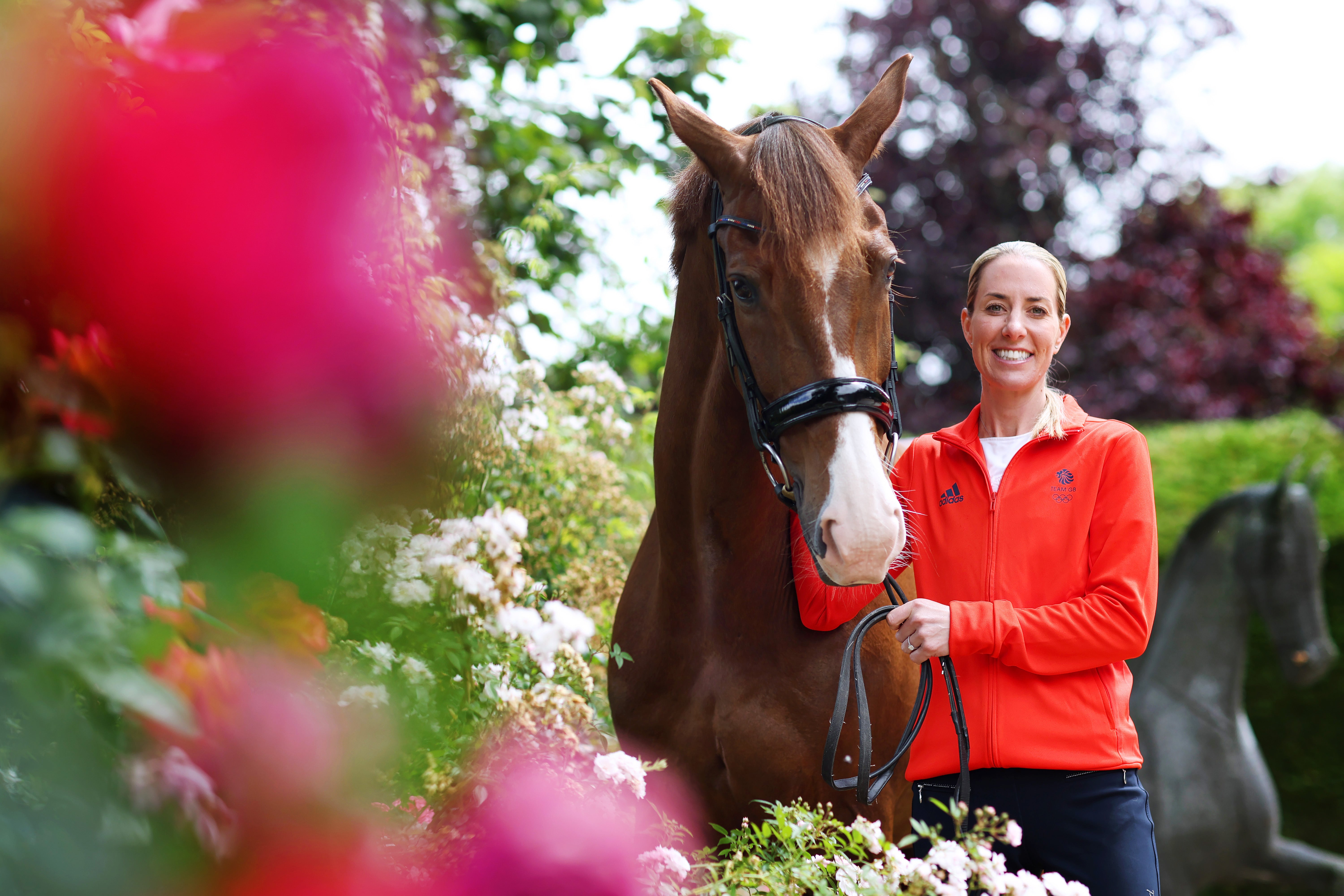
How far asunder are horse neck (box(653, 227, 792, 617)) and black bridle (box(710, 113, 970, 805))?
0.28ft

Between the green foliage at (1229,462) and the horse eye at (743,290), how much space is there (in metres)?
5.69

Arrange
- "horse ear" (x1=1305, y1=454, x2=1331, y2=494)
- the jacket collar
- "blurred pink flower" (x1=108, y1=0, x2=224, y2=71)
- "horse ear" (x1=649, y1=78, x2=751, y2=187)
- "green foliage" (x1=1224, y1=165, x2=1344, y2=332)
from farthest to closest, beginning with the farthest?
"green foliage" (x1=1224, y1=165, x2=1344, y2=332) → "horse ear" (x1=1305, y1=454, x2=1331, y2=494) → "horse ear" (x1=649, y1=78, x2=751, y2=187) → the jacket collar → "blurred pink flower" (x1=108, y1=0, x2=224, y2=71)

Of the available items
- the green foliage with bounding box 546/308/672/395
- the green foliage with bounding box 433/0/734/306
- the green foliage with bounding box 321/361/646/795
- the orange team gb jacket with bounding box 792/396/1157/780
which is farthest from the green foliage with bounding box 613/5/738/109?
the orange team gb jacket with bounding box 792/396/1157/780

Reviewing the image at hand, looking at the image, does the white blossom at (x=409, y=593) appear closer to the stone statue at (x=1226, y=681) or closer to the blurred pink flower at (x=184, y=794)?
the blurred pink flower at (x=184, y=794)

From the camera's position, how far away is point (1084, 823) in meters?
1.74

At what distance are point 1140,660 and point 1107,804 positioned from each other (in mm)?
3615

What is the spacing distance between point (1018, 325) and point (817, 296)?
0.48m

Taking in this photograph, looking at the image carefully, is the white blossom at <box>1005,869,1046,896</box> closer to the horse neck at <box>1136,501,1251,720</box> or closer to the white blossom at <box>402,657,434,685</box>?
the white blossom at <box>402,657,434,685</box>

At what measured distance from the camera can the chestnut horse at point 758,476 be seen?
1.79 meters

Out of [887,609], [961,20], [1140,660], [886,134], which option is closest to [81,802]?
[887,609]

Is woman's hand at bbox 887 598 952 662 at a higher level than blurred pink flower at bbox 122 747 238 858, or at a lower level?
higher

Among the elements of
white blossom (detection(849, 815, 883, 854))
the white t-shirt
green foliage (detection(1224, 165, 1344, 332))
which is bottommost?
white blossom (detection(849, 815, 883, 854))

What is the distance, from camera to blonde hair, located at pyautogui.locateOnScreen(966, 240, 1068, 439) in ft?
6.23

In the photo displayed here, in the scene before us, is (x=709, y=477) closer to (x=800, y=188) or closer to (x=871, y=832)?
(x=800, y=188)
